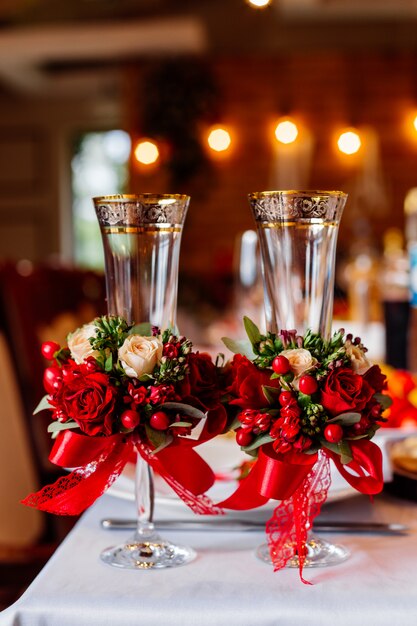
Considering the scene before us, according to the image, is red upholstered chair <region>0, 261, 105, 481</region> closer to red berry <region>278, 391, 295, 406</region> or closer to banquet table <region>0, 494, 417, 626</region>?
banquet table <region>0, 494, 417, 626</region>

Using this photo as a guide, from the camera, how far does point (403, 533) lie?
908mm

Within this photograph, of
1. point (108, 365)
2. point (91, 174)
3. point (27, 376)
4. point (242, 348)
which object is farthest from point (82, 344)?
point (91, 174)

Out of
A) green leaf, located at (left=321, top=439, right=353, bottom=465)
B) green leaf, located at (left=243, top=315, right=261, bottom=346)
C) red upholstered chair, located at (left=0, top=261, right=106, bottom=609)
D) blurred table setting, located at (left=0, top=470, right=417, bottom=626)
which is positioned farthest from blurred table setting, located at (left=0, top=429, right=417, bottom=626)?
red upholstered chair, located at (left=0, top=261, right=106, bottom=609)

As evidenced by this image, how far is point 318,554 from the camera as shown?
84 centimetres

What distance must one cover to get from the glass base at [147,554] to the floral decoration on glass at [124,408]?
50 mm

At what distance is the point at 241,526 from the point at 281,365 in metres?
0.23

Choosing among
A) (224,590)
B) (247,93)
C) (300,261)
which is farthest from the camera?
(247,93)

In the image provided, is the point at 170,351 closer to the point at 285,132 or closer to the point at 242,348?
the point at 242,348

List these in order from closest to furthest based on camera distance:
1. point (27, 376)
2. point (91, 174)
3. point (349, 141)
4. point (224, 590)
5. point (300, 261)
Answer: point (224, 590), point (300, 261), point (27, 376), point (349, 141), point (91, 174)

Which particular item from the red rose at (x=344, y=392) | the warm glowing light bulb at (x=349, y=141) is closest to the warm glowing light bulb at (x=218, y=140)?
the warm glowing light bulb at (x=349, y=141)

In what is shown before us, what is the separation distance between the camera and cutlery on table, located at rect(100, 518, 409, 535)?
91 cm

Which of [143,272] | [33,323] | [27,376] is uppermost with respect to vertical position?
[143,272]

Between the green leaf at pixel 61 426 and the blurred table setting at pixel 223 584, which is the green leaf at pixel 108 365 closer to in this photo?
the green leaf at pixel 61 426

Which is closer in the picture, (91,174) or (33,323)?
(33,323)
